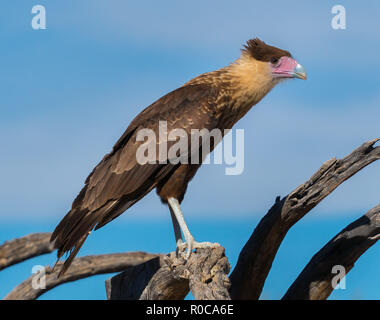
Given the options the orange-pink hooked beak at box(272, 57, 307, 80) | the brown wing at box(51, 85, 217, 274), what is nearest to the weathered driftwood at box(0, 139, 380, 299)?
the brown wing at box(51, 85, 217, 274)

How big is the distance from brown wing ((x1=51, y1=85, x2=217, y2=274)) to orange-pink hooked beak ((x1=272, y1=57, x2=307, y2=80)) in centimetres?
92

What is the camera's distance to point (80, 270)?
1016 cm

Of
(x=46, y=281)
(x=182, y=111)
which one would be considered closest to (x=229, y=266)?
(x=182, y=111)

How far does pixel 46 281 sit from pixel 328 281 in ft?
18.0

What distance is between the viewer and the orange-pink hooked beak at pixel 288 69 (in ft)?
21.4

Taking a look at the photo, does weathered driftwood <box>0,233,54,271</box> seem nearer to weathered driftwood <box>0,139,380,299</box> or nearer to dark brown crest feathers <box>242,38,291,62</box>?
weathered driftwood <box>0,139,380,299</box>

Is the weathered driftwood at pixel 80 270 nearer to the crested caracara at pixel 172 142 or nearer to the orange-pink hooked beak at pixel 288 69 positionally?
the crested caracara at pixel 172 142

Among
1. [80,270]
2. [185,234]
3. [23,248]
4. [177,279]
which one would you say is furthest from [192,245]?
[23,248]

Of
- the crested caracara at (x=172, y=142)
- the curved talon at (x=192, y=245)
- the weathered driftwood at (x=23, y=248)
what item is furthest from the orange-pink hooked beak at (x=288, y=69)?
the weathered driftwood at (x=23, y=248)

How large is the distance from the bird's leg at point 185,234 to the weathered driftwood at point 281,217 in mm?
756

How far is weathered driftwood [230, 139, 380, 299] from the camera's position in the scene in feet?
18.5

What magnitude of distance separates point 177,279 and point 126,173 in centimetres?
113
